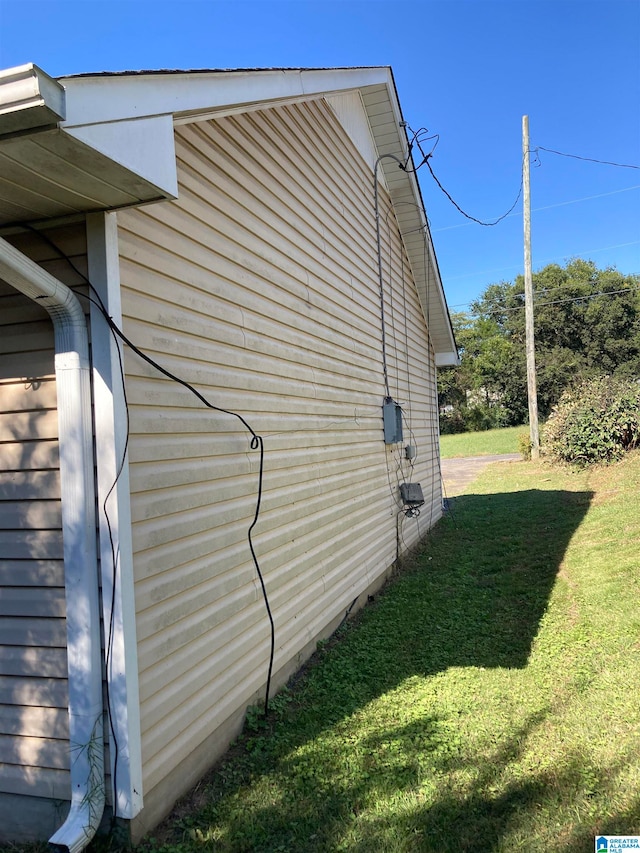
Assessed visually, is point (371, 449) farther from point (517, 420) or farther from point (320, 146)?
point (517, 420)

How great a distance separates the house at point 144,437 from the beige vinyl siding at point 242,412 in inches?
0.7

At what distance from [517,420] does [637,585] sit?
115 feet

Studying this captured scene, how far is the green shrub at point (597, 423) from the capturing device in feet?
45.3

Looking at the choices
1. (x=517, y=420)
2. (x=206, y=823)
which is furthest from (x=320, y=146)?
(x=517, y=420)

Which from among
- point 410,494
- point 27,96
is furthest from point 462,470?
point 27,96

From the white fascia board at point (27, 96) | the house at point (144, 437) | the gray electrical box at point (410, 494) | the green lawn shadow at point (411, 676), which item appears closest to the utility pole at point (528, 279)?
the green lawn shadow at point (411, 676)

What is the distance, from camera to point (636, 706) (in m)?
3.26

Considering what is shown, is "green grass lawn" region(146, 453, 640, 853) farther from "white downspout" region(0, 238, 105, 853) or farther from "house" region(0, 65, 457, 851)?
"white downspout" region(0, 238, 105, 853)

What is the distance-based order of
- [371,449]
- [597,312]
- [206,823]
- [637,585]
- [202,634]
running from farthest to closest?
[597,312]
[371,449]
[637,585]
[202,634]
[206,823]

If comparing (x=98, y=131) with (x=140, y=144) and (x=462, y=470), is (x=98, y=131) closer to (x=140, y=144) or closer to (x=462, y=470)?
(x=140, y=144)

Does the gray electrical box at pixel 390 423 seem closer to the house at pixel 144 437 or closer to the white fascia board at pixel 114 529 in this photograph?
the house at pixel 144 437

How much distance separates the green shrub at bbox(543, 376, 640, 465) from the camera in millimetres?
13820

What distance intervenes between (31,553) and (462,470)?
700 inches

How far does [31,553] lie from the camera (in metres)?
2.45
